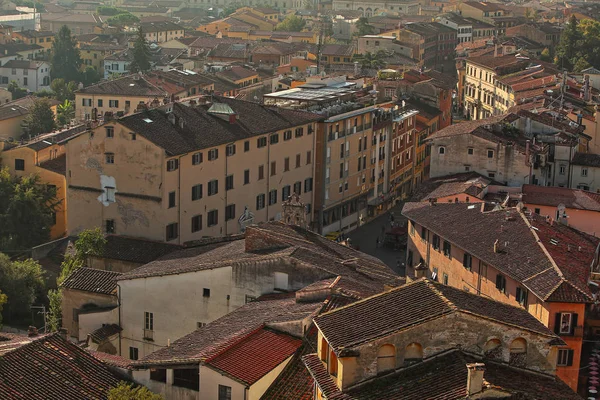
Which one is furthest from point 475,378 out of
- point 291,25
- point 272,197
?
point 291,25

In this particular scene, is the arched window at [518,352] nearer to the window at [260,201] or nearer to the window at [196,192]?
the window at [196,192]

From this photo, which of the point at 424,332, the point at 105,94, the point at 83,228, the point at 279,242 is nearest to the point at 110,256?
the point at 83,228

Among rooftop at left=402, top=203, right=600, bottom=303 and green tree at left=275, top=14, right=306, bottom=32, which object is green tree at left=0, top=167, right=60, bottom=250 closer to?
rooftop at left=402, top=203, right=600, bottom=303

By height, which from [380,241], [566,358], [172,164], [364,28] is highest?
[172,164]

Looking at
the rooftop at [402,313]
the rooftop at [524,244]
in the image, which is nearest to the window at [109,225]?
the rooftop at [524,244]

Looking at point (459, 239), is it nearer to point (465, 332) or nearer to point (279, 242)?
point (279, 242)

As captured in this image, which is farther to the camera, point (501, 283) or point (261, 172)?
point (261, 172)

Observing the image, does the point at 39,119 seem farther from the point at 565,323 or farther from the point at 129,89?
the point at 565,323
